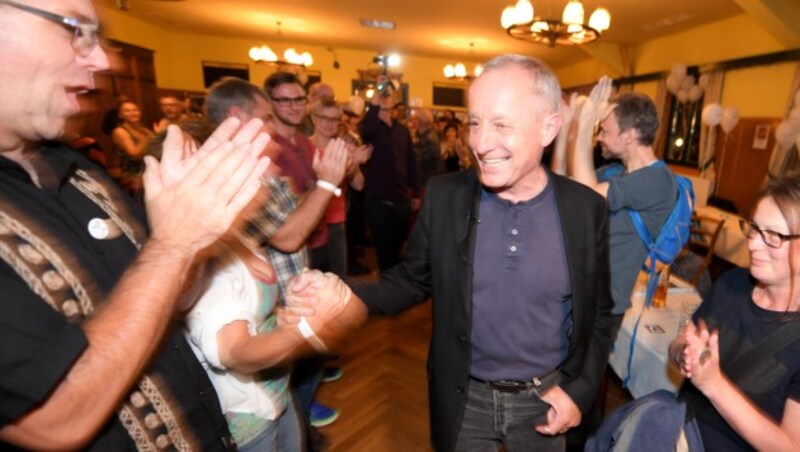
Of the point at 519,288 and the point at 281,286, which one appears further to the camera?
the point at 281,286

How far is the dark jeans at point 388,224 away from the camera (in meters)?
4.26

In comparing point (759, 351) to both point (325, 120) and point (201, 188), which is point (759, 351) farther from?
point (325, 120)

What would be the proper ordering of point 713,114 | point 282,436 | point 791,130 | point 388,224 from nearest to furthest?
point 282,436
point 388,224
point 791,130
point 713,114

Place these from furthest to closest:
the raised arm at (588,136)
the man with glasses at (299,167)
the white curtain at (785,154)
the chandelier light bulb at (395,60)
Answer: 1. the chandelier light bulb at (395,60)
2. the white curtain at (785,154)
3. the man with glasses at (299,167)
4. the raised arm at (588,136)

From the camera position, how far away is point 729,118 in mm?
6641

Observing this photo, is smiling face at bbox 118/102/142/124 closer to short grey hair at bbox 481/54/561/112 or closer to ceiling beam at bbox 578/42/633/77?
short grey hair at bbox 481/54/561/112

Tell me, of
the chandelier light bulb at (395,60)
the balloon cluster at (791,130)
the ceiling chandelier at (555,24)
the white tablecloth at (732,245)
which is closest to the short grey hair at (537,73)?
the ceiling chandelier at (555,24)

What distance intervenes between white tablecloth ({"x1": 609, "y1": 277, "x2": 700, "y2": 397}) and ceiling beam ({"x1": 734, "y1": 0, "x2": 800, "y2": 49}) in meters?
5.30

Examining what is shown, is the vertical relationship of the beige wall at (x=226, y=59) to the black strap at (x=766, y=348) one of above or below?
above

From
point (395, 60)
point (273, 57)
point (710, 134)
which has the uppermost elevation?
point (395, 60)

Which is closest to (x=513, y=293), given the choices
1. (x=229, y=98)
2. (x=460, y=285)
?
(x=460, y=285)

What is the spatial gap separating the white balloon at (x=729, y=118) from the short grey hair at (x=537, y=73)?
285 inches

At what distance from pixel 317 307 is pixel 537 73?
3.47 feet

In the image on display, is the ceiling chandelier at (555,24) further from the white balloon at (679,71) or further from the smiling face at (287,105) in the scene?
the white balloon at (679,71)
